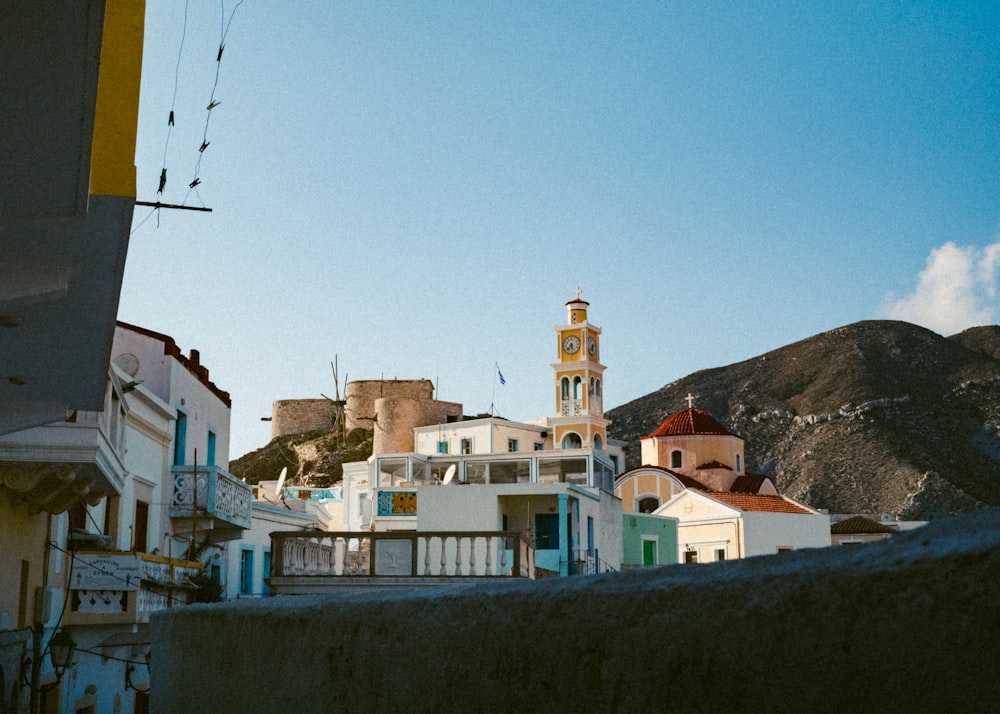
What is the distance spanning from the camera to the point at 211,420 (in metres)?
26.4

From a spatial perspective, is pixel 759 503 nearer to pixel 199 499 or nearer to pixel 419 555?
pixel 199 499

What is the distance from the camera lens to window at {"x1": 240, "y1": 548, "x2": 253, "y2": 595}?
28642 millimetres

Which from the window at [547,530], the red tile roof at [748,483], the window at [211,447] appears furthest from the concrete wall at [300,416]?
A: the window at [211,447]

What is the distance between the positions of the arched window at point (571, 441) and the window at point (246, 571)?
92.8 ft

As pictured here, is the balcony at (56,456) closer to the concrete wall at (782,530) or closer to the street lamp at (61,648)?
the street lamp at (61,648)

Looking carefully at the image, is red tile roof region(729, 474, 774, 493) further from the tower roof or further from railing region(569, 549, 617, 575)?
railing region(569, 549, 617, 575)

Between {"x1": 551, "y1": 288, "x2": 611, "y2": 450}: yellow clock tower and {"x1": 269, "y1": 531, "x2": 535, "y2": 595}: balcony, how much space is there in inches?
1500

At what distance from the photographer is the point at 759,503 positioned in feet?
162

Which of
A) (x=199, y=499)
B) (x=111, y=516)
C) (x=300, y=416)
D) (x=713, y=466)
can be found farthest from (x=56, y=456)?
(x=300, y=416)

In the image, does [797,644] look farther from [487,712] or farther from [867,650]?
[487,712]

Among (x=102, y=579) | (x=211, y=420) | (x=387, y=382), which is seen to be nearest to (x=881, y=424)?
(x=387, y=382)

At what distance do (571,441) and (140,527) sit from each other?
36817 millimetres

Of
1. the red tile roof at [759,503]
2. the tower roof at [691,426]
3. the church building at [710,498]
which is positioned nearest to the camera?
the church building at [710,498]

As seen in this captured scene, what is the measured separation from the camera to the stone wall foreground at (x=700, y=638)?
1290 mm
